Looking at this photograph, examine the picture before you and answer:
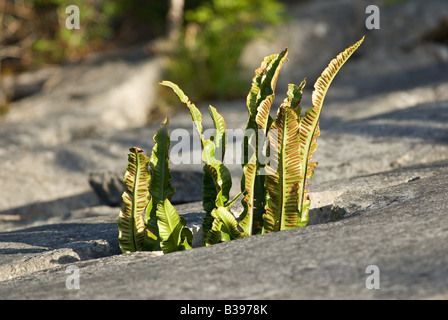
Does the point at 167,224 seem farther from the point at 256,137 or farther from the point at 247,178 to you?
the point at 256,137

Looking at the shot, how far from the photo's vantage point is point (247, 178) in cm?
209

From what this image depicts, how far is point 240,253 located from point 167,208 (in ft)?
1.33

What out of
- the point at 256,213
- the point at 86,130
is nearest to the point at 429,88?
the point at 86,130

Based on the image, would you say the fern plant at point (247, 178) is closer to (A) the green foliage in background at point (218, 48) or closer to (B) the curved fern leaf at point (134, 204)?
(B) the curved fern leaf at point (134, 204)

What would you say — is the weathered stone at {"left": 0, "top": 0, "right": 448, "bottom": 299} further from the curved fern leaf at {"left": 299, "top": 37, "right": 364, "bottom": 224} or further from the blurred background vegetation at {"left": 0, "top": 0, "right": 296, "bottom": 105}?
the blurred background vegetation at {"left": 0, "top": 0, "right": 296, "bottom": 105}

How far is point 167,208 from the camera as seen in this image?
209 centimetres

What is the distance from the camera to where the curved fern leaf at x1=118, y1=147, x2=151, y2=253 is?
210 cm

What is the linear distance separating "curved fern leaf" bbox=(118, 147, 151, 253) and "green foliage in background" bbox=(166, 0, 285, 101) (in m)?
4.59

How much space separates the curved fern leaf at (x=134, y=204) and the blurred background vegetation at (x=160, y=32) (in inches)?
181

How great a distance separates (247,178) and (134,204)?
0.42 m

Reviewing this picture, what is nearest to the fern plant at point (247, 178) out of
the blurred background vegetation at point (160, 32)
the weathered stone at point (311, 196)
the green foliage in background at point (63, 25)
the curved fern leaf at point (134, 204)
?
the curved fern leaf at point (134, 204)

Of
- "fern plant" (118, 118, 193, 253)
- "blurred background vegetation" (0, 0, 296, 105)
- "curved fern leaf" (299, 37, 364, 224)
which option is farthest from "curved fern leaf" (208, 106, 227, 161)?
"blurred background vegetation" (0, 0, 296, 105)

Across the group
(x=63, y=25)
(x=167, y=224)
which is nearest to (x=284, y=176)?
(x=167, y=224)
